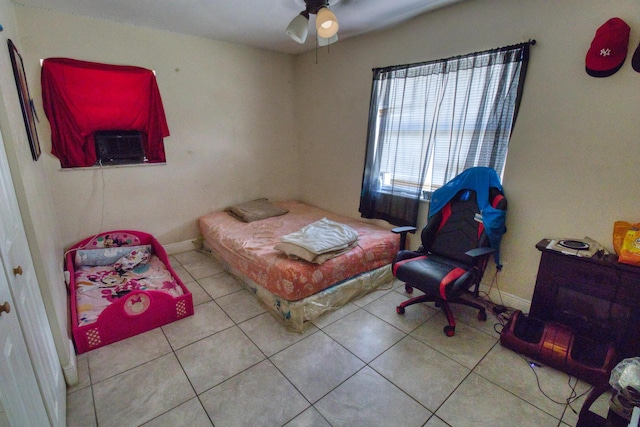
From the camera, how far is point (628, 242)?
1.74m

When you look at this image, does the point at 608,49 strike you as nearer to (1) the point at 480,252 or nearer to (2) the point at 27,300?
(1) the point at 480,252

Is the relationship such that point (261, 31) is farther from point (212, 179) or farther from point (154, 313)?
point (154, 313)

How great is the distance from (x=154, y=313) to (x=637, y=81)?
3533mm

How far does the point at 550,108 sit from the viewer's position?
6.80 feet

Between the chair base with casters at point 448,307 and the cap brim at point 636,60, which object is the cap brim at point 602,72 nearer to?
the cap brim at point 636,60

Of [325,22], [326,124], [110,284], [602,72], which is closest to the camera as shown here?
[602,72]

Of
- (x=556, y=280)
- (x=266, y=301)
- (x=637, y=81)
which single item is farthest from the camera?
(x=266, y=301)

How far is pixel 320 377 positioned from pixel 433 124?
2.28 m

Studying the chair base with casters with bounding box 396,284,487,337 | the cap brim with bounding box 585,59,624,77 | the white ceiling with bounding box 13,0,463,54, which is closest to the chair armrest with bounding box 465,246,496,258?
the chair base with casters with bounding box 396,284,487,337

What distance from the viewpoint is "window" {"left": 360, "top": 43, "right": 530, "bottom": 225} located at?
88.8 inches

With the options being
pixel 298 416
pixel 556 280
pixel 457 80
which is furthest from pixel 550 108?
pixel 298 416

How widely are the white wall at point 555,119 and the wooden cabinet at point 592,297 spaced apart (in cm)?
28

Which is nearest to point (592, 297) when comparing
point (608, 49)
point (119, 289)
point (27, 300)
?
point (608, 49)

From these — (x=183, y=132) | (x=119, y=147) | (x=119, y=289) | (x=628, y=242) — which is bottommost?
(x=119, y=289)
